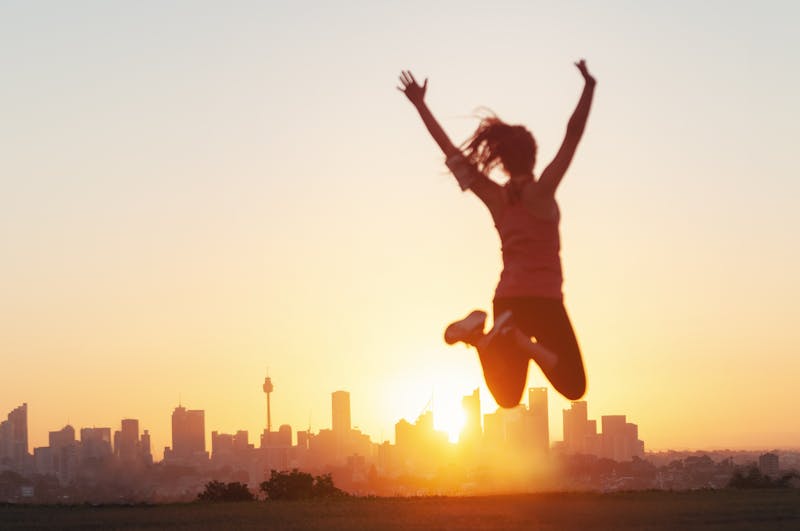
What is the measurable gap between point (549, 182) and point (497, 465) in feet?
46.2

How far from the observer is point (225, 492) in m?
31.5

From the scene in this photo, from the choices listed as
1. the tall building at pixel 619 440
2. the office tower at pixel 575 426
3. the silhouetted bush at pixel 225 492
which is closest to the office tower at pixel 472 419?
the silhouetted bush at pixel 225 492

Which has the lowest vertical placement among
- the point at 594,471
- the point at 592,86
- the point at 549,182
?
the point at 594,471

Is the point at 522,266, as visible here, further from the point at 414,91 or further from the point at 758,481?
the point at 758,481

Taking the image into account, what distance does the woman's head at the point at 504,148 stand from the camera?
13148mm

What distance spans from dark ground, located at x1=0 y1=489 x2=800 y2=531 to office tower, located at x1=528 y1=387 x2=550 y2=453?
41.7 inches

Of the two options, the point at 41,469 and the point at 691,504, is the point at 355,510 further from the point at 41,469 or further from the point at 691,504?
the point at 41,469

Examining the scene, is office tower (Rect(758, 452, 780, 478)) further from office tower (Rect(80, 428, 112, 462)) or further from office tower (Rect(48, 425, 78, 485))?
office tower (Rect(80, 428, 112, 462))

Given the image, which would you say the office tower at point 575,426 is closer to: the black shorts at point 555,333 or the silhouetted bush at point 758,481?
the silhouetted bush at point 758,481

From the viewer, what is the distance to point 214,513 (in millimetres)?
22969

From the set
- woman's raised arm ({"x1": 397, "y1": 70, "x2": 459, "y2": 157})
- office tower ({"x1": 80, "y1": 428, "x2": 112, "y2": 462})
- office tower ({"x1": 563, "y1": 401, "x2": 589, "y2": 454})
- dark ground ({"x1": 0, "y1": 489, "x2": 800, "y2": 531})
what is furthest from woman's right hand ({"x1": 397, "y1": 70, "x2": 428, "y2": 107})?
office tower ({"x1": 80, "y1": 428, "x2": 112, "y2": 462})

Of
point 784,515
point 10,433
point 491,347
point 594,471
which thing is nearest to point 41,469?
point 10,433

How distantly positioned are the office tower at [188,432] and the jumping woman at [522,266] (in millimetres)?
103085

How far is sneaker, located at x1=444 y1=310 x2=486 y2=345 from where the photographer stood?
1324 cm
